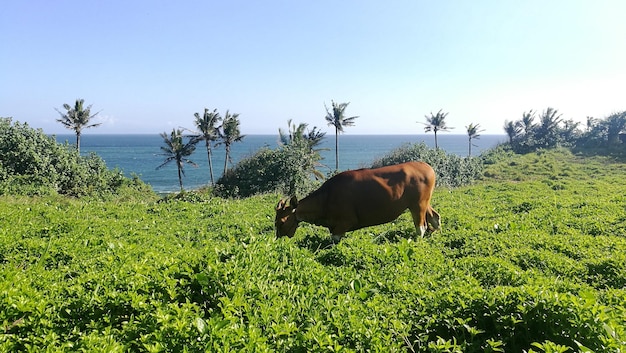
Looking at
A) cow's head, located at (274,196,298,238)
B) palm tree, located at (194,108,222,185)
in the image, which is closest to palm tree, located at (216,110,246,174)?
palm tree, located at (194,108,222,185)

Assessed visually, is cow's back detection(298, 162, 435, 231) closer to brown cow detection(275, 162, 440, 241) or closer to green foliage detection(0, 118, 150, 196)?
brown cow detection(275, 162, 440, 241)

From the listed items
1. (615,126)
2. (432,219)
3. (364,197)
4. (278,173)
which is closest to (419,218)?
(432,219)

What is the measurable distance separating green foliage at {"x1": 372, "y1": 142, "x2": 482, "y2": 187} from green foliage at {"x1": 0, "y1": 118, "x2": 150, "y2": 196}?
25.9m

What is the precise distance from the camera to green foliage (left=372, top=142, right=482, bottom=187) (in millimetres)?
35656

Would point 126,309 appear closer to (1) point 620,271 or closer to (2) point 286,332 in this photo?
(2) point 286,332

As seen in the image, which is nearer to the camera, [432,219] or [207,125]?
[432,219]

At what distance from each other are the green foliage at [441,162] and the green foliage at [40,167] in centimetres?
2587

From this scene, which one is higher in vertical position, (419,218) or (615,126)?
(615,126)

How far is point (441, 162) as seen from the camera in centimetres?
3622

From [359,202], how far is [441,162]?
1187 inches

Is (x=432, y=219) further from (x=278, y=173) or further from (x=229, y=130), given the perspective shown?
(x=229, y=130)

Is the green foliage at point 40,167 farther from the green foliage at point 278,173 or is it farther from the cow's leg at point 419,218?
the cow's leg at point 419,218

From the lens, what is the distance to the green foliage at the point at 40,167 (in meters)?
25.4

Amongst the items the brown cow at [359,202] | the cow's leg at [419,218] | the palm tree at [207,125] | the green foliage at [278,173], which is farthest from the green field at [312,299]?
the palm tree at [207,125]
